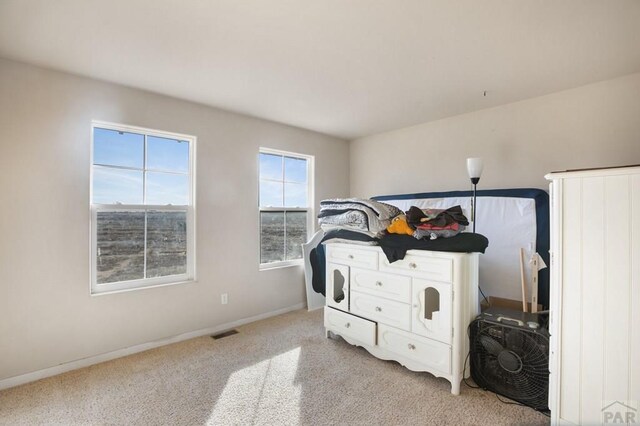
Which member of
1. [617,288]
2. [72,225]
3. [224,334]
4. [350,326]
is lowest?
[224,334]

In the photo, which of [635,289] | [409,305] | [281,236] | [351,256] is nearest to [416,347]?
[409,305]

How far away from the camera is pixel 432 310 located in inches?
97.8

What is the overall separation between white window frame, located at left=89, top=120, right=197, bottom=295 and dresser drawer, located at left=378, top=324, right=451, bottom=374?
6.55ft

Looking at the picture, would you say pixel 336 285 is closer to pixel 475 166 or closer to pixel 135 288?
pixel 475 166

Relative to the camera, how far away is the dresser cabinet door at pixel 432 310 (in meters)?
2.22

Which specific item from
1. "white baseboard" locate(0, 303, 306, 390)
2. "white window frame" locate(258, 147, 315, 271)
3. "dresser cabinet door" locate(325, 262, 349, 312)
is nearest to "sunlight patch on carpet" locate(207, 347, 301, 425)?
"dresser cabinet door" locate(325, 262, 349, 312)

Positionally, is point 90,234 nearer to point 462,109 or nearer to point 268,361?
point 268,361

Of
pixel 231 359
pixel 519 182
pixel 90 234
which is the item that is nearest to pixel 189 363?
pixel 231 359

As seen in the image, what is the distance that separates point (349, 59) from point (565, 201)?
1651mm

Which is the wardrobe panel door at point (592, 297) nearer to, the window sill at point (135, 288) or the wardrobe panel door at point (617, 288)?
the wardrobe panel door at point (617, 288)

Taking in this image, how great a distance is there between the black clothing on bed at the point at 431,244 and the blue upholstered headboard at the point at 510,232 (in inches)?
27.4

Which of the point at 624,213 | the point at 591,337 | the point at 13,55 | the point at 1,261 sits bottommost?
the point at 591,337

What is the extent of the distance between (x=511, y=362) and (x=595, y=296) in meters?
0.76

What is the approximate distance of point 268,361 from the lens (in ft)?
8.58
